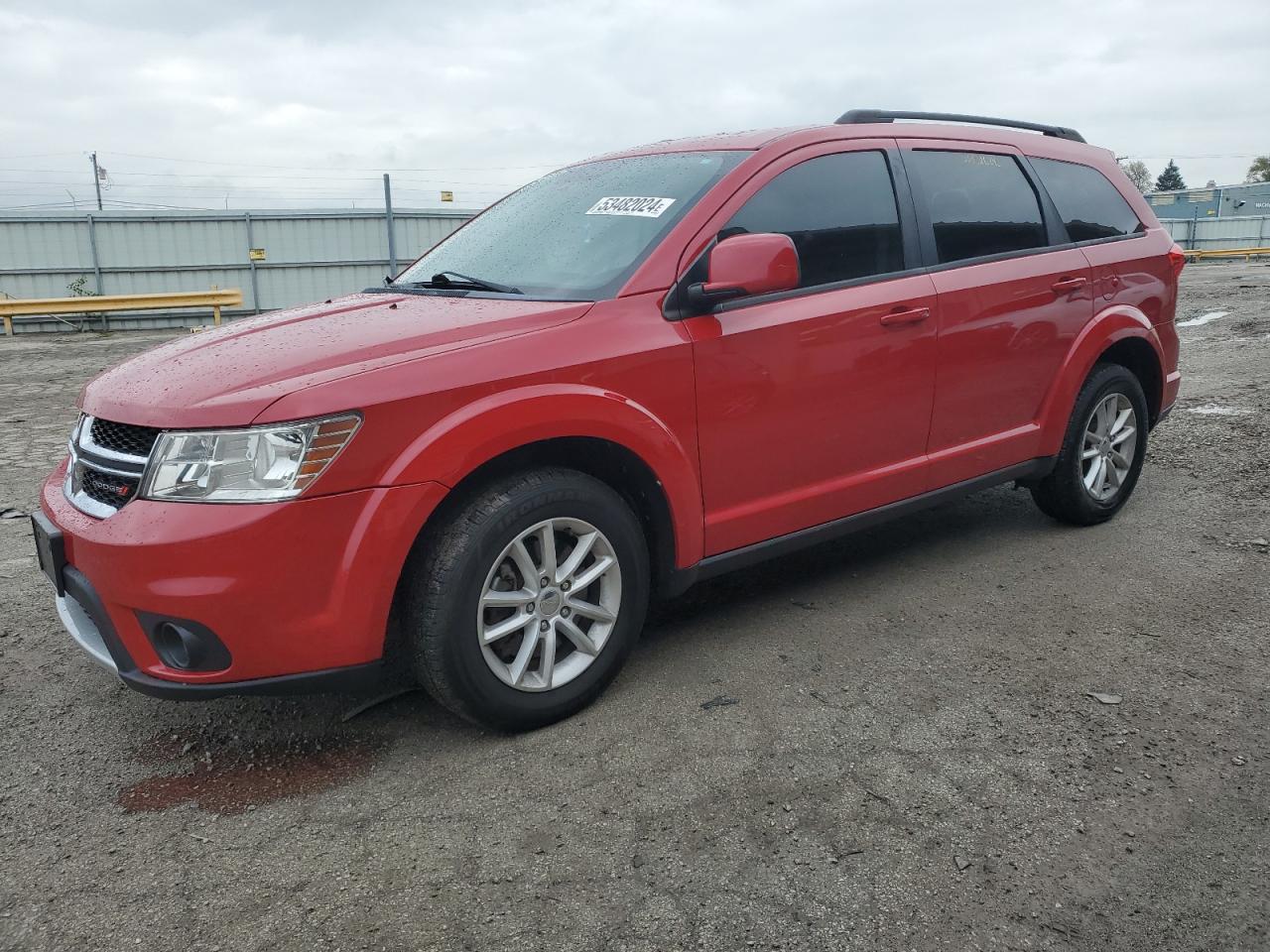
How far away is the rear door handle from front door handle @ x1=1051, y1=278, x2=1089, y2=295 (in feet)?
2.79

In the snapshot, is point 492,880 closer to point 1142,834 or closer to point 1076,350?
point 1142,834

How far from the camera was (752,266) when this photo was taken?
119 inches

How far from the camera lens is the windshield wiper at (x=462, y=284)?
334cm

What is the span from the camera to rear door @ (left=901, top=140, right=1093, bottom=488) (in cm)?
386

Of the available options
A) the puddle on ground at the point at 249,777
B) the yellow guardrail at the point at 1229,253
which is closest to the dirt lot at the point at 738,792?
the puddle on ground at the point at 249,777

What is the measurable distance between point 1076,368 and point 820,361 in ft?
5.14

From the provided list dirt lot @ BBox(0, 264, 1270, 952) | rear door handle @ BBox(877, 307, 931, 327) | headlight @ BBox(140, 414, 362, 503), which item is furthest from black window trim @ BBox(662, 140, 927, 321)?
headlight @ BBox(140, 414, 362, 503)

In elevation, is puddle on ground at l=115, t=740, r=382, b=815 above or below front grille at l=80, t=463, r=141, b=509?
below

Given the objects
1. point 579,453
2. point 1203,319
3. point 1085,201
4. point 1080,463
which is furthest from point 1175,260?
point 1203,319

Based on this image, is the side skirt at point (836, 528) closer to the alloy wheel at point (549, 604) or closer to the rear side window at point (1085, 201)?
the alloy wheel at point (549, 604)

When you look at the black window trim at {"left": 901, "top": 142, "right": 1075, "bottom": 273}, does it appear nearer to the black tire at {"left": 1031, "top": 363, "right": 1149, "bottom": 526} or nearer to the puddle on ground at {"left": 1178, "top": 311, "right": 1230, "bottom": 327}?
the black tire at {"left": 1031, "top": 363, "right": 1149, "bottom": 526}

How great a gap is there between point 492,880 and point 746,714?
1002mm

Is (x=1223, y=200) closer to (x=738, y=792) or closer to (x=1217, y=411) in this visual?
(x=1217, y=411)

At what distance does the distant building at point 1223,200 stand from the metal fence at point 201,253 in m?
26.0
